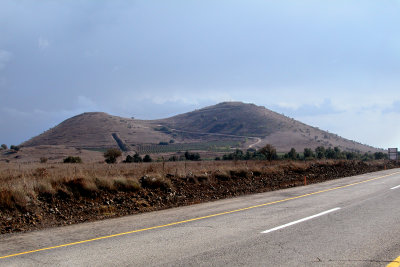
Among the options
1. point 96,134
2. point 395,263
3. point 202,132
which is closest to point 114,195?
point 395,263

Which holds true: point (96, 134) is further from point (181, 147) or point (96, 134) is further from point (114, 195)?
point (114, 195)

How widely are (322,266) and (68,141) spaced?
117 meters

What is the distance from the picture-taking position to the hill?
110663mm

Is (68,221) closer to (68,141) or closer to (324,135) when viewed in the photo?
(68,141)

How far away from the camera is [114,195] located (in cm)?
1484

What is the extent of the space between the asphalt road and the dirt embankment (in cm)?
166

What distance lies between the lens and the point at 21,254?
7344mm

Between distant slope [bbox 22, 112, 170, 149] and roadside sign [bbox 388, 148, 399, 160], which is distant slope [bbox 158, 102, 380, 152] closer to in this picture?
distant slope [bbox 22, 112, 170, 149]

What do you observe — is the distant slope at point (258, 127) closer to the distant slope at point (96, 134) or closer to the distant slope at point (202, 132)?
the distant slope at point (202, 132)

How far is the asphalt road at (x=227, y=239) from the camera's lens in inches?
259

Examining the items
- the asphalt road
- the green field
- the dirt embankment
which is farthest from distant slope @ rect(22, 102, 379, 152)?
the asphalt road

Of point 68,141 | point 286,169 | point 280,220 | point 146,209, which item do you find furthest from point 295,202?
point 68,141

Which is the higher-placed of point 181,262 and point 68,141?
point 68,141

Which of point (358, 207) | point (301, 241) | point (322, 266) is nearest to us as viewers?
point (322, 266)
